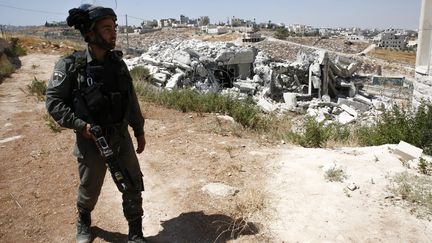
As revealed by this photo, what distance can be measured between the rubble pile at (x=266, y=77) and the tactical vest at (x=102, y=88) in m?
9.50

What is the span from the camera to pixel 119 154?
2625 millimetres

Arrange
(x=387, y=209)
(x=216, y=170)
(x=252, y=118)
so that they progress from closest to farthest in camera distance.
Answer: (x=387, y=209) → (x=216, y=170) → (x=252, y=118)

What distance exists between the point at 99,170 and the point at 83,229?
58cm

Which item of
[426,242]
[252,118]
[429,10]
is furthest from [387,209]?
[429,10]

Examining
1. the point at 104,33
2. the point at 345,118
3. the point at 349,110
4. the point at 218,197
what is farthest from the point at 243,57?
the point at 104,33

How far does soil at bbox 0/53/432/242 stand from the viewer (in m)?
2.90

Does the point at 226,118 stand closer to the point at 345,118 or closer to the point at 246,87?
the point at 345,118

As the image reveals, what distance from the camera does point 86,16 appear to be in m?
2.38

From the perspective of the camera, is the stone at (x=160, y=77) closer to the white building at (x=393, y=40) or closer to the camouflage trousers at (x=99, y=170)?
the camouflage trousers at (x=99, y=170)

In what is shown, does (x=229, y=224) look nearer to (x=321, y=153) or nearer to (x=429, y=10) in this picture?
(x=321, y=153)

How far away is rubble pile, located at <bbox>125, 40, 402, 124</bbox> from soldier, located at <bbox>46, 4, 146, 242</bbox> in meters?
9.45

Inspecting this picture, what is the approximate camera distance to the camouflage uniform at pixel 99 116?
2.40 metres

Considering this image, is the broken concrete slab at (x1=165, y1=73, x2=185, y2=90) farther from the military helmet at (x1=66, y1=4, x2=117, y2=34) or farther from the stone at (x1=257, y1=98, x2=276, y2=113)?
the military helmet at (x1=66, y1=4, x2=117, y2=34)

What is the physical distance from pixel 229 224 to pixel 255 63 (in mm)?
13325
